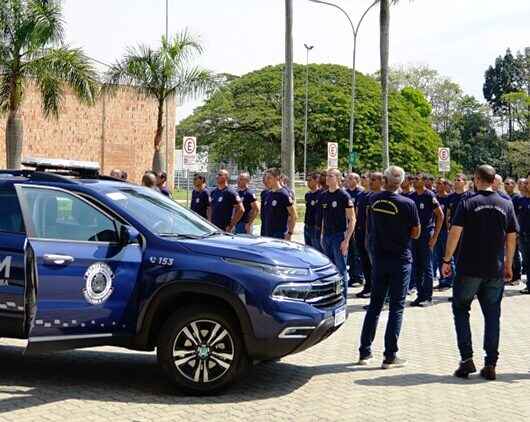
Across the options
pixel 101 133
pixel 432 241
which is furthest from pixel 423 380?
pixel 101 133

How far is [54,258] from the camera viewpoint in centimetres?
655

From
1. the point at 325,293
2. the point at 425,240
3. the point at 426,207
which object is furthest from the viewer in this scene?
the point at 426,207

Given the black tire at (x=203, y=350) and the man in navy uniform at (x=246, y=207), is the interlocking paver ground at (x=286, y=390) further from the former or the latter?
the man in navy uniform at (x=246, y=207)

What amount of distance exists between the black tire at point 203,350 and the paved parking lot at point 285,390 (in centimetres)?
16

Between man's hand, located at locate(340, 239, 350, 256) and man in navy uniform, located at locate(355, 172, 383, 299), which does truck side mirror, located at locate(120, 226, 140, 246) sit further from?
man in navy uniform, located at locate(355, 172, 383, 299)

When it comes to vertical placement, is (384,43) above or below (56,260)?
above

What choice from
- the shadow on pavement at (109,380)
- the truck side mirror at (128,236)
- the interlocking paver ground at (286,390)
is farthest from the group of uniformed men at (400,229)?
the truck side mirror at (128,236)

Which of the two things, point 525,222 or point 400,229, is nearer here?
point 400,229

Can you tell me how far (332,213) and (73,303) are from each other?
5.39m

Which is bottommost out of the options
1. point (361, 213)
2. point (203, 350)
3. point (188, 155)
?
point (203, 350)

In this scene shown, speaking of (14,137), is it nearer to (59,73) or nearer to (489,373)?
(59,73)

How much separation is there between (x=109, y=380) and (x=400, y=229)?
3.06 m

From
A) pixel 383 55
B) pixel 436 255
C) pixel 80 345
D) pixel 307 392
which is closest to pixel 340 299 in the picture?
pixel 307 392

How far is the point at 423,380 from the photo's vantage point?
7344 millimetres
